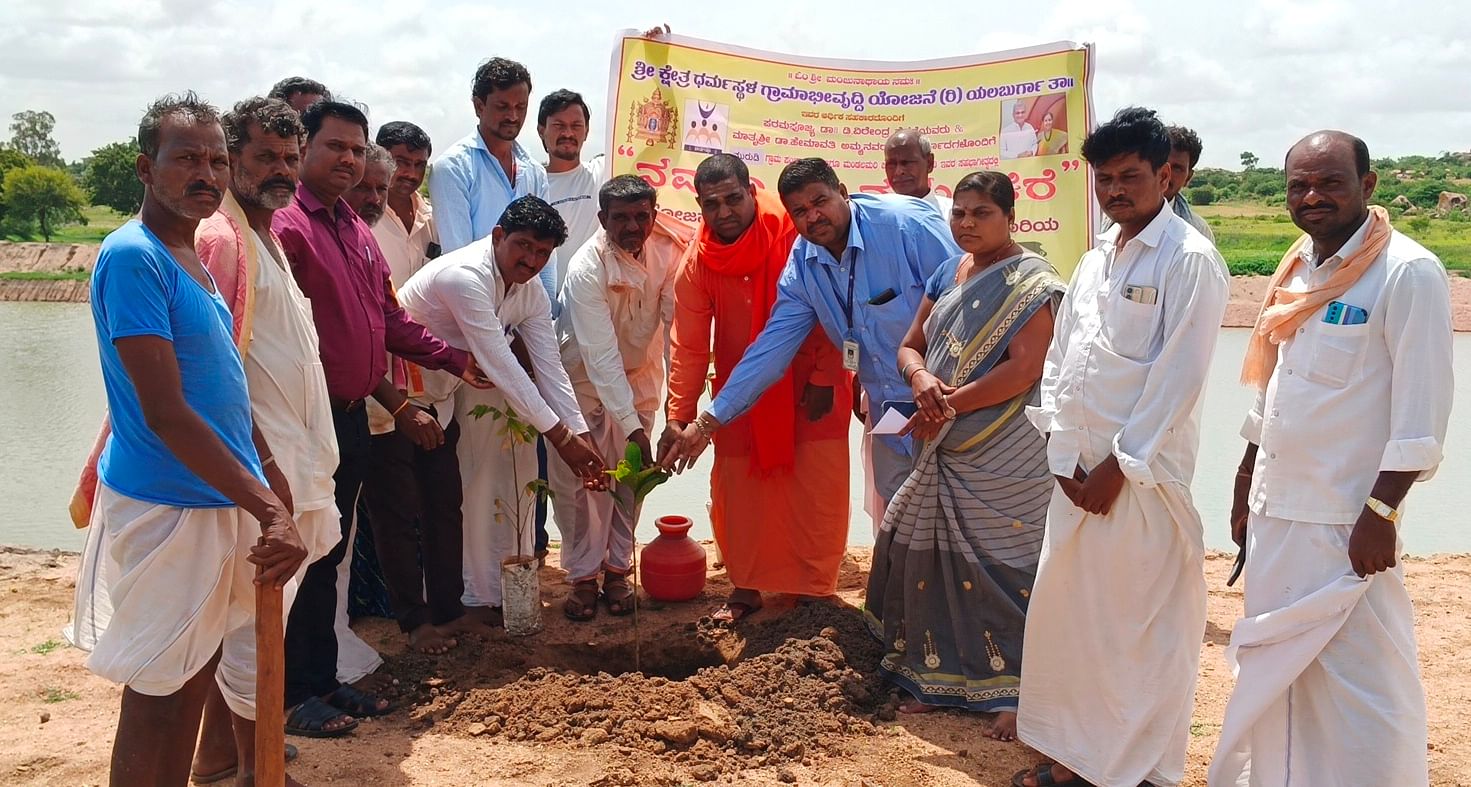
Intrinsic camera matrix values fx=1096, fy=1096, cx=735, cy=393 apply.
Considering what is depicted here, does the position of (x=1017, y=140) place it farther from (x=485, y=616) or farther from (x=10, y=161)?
(x=10, y=161)

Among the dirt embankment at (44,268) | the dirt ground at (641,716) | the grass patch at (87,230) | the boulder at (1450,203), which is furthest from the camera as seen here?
the grass patch at (87,230)

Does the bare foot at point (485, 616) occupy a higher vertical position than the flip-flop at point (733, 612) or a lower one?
higher

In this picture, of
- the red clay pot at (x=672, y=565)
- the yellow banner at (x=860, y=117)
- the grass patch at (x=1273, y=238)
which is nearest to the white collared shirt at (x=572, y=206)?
the yellow banner at (x=860, y=117)

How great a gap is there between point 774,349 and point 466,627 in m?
1.73

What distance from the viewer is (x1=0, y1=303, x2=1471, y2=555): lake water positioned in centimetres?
684

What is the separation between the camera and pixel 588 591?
5012mm

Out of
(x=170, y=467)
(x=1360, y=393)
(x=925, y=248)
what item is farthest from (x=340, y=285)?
(x=1360, y=393)

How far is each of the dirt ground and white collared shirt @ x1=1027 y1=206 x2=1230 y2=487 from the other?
1154 millimetres

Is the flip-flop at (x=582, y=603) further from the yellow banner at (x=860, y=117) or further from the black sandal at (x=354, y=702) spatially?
the yellow banner at (x=860, y=117)

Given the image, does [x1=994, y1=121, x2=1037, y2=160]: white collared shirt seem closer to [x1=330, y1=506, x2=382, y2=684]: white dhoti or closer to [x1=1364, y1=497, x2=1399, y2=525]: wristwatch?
[x1=1364, y1=497, x2=1399, y2=525]: wristwatch

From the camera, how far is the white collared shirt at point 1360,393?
259cm

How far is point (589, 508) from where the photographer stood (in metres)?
5.02

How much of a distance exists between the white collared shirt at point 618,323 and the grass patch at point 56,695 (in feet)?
7.37

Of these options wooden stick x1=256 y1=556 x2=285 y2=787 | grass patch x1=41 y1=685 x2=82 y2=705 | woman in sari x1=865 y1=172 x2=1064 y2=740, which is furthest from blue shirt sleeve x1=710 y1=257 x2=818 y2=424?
grass patch x1=41 y1=685 x2=82 y2=705
